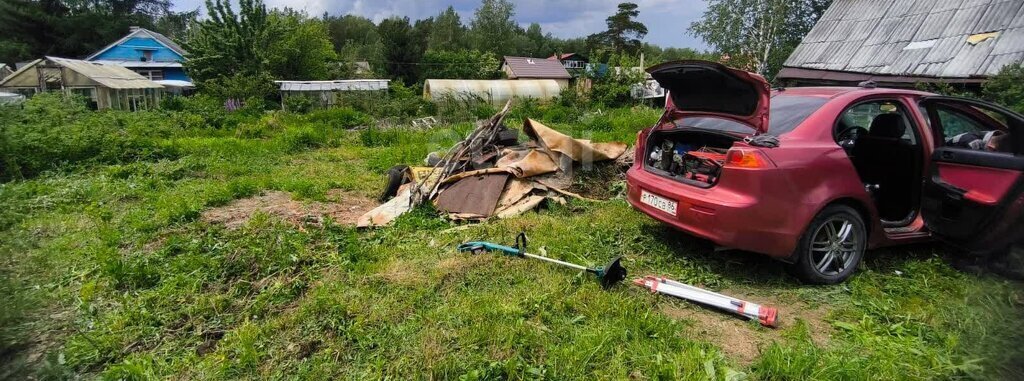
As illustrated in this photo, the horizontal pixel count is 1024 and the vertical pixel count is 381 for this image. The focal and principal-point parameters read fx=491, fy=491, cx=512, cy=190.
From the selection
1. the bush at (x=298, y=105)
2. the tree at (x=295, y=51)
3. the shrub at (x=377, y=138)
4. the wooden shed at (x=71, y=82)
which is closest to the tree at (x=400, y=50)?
the tree at (x=295, y=51)

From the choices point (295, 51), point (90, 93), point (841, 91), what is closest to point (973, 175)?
point (841, 91)

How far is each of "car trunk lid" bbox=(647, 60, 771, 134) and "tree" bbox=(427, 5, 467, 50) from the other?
182 feet

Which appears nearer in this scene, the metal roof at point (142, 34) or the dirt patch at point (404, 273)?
the dirt patch at point (404, 273)

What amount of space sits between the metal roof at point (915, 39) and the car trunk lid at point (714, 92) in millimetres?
12904

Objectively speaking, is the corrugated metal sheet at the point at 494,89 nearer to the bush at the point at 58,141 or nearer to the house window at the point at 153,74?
the bush at the point at 58,141

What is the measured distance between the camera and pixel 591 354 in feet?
9.21

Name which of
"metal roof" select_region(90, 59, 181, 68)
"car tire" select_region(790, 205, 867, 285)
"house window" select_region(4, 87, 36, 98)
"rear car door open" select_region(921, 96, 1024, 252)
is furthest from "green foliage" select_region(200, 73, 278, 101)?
"rear car door open" select_region(921, 96, 1024, 252)

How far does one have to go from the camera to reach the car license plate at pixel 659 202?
396 centimetres

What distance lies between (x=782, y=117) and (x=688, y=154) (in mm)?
756

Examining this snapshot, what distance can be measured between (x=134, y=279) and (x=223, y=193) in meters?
3.18

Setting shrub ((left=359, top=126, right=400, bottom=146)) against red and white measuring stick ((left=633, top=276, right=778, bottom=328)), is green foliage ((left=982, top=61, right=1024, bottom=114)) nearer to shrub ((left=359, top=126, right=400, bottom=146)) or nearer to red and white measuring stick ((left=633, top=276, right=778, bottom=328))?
red and white measuring stick ((left=633, top=276, right=778, bottom=328))

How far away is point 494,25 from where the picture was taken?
6009 centimetres

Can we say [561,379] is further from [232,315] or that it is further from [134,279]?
[134,279]

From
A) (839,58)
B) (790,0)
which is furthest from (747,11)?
(839,58)
